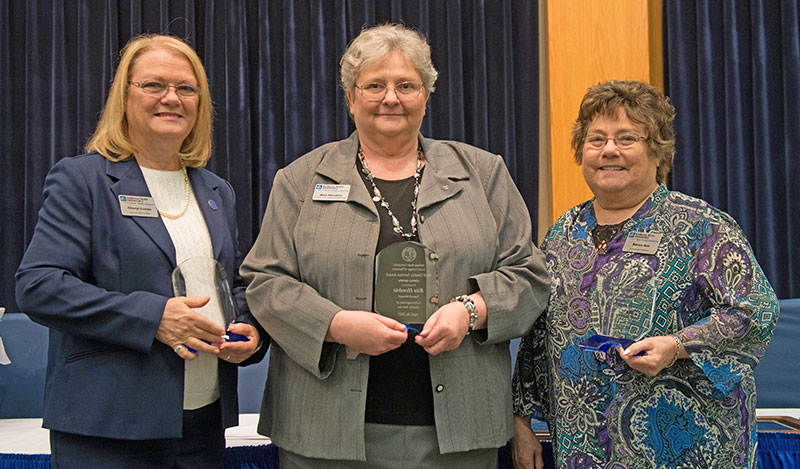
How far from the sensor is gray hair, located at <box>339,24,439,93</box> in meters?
1.78

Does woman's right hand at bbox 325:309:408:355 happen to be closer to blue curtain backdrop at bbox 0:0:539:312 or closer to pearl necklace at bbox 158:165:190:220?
pearl necklace at bbox 158:165:190:220

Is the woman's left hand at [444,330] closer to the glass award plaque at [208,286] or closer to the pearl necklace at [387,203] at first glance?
the pearl necklace at [387,203]

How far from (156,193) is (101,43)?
2743 millimetres

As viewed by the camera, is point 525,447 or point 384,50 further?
point 525,447

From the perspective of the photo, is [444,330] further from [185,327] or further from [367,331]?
[185,327]

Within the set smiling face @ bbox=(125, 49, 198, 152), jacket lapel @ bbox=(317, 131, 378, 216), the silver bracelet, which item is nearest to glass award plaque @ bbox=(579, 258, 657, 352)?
the silver bracelet

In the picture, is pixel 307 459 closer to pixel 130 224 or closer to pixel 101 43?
pixel 130 224

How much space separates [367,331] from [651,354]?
0.70m

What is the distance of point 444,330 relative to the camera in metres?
1.57

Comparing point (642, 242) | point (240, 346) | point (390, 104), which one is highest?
point (390, 104)

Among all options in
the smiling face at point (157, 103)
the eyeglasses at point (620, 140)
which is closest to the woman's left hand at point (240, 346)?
the smiling face at point (157, 103)

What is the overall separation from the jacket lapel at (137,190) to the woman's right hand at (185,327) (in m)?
0.14

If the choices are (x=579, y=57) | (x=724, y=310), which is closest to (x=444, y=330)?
(x=724, y=310)

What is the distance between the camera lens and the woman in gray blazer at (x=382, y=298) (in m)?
1.65
